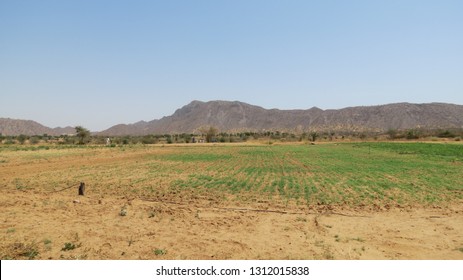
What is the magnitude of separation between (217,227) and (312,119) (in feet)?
534

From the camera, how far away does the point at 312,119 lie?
16688 cm

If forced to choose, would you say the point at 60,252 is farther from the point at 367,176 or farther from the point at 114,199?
the point at 367,176

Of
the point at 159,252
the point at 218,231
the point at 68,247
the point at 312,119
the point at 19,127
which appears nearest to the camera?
the point at 159,252

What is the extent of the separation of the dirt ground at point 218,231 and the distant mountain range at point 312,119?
452 ft

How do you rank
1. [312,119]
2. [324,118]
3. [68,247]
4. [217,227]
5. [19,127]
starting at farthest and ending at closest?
[19,127] < [312,119] < [324,118] < [217,227] < [68,247]

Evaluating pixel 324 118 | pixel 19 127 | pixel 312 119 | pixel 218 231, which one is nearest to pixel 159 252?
pixel 218 231

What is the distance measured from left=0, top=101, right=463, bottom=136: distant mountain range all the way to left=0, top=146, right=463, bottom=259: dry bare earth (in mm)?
137029

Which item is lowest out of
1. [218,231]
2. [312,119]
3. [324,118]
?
[218,231]

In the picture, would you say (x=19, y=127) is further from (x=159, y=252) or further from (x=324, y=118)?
(x=159, y=252)

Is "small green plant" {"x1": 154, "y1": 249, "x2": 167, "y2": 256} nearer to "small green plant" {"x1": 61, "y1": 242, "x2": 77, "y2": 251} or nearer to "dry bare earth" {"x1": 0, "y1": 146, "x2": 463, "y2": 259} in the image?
"dry bare earth" {"x1": 0, "y1": 146, "x2": 463, "y2": 259}

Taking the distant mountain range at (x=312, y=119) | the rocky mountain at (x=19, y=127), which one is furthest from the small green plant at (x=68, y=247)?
the rocky mountain at (x=19, y=127)

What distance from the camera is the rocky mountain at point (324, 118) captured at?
14362 cm
